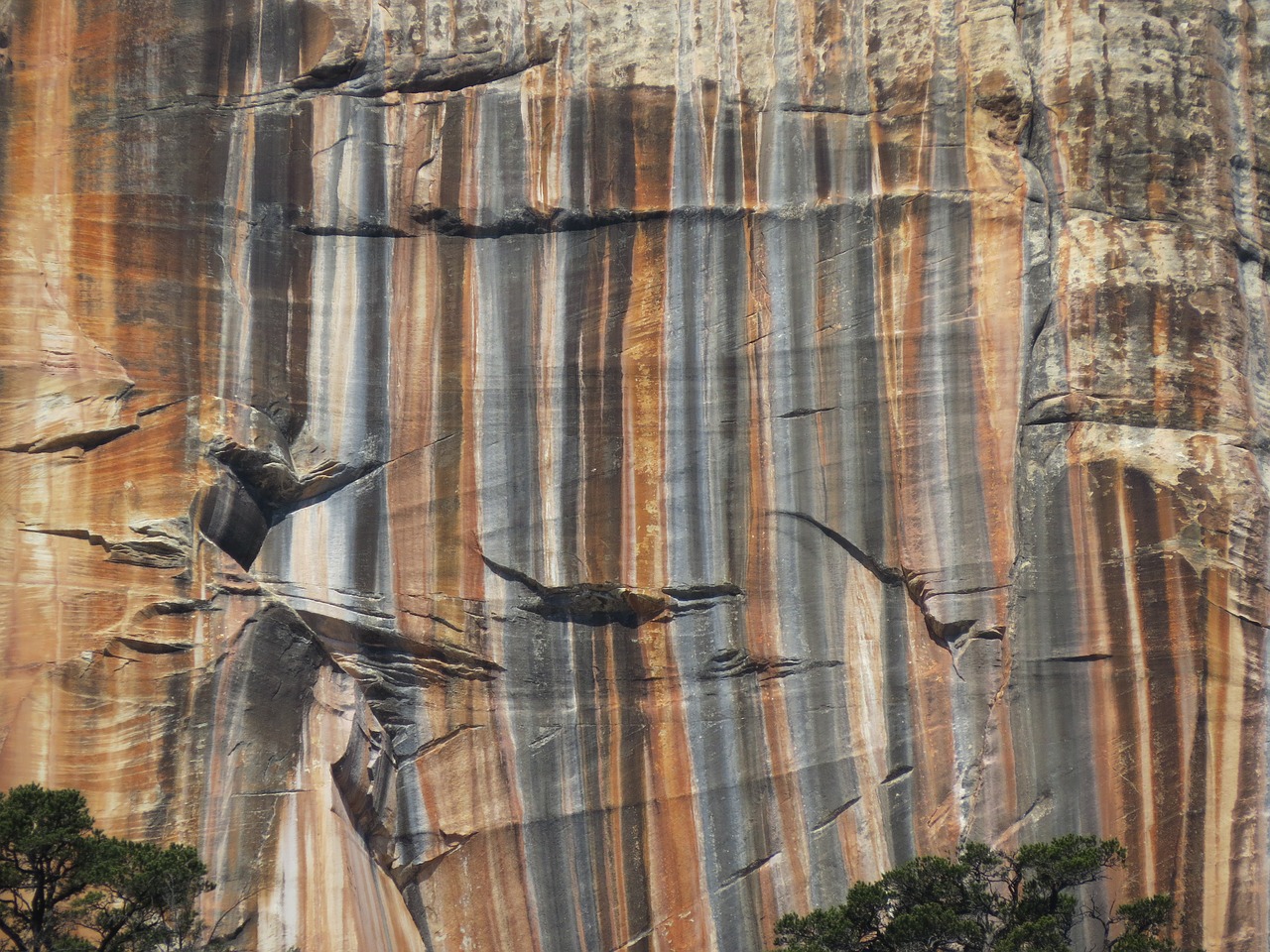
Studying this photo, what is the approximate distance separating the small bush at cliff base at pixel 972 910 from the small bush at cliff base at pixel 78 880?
6.49 meters

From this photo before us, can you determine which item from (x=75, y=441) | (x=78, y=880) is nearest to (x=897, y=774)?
(x=78, y=880)

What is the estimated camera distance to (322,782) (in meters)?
19.8

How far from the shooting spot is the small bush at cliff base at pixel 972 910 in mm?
17781

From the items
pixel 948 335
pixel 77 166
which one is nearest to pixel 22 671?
pixel 77 166

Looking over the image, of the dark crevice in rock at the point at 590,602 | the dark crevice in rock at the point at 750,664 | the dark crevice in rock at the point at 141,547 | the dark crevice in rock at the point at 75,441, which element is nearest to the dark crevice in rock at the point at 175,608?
the dark crevice in rock at the point at 141,547

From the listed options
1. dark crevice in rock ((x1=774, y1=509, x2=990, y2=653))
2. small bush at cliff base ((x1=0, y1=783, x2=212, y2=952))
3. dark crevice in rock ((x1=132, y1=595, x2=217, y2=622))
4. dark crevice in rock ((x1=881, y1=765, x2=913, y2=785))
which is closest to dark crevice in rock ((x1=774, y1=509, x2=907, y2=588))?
dark crevice in rock ((x1=774, y1=509, x2=990, y2=653))

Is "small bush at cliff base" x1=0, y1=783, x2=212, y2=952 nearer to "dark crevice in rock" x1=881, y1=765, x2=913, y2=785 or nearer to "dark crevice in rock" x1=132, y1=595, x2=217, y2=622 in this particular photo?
"dark crevice in rock" x1=132, y1=595, x2=217, y2=622

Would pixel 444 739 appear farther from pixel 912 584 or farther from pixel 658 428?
pixel 912 584

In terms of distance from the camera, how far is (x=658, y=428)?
2183cm

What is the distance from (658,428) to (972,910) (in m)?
7.31

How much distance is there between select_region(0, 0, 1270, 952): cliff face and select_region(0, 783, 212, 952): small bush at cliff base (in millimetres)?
3026

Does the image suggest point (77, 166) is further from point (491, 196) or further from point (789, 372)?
point (789, 372)

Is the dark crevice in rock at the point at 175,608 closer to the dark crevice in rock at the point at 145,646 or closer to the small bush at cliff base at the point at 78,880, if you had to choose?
the dark crevice in rock at the point at 145,646

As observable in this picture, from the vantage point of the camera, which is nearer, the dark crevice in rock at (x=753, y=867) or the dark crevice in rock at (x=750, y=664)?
the dark crevice in rock at (x=753, y=867)
